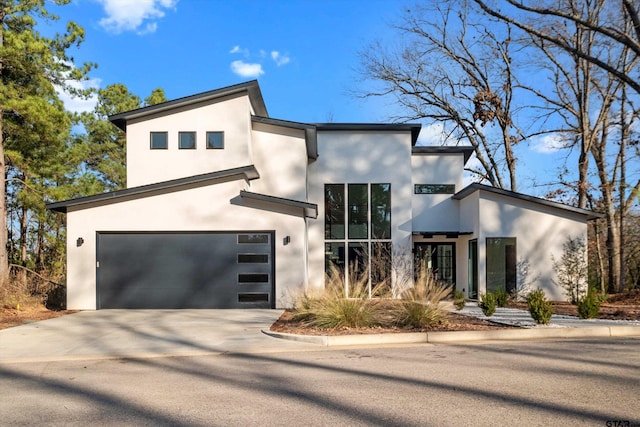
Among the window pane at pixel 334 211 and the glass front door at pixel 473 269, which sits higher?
the window pane at pixel 334 211

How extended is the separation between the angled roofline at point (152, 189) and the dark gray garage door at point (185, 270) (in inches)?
44.4

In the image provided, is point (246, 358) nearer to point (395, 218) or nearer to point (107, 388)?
point (107, 388)

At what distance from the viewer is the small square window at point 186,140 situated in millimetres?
18797

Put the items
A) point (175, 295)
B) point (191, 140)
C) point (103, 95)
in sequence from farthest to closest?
point (103, 95)
point (191, 140)
point (175, 295)

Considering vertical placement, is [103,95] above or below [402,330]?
above

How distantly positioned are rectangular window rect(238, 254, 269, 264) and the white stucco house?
0.03 meters

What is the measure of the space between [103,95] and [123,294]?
22589mm

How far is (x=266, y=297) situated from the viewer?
15852mm

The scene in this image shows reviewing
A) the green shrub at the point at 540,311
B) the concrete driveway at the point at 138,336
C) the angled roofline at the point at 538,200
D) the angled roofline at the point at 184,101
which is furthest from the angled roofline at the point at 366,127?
the green shrub at the point at 540,311

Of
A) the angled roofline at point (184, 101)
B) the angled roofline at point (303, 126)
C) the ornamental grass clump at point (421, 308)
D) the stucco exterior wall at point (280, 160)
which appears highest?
the angled roofline at point (184, 101)

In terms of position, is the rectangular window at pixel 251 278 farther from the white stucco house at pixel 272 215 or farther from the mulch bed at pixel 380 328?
the mulch bed at pixel 380 328

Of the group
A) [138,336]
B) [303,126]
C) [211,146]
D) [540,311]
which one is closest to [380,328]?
[540,311]

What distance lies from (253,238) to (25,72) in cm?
1055

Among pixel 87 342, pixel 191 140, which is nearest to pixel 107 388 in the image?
pixel 87 342
